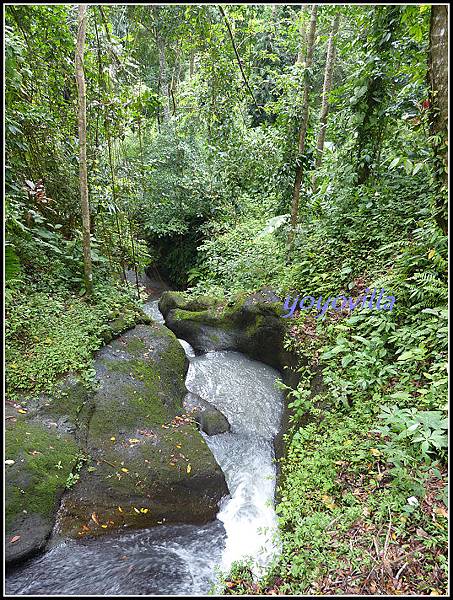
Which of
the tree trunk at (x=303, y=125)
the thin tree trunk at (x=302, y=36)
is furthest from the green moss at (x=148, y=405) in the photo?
the thin tree trunk at (x=302, y=36)

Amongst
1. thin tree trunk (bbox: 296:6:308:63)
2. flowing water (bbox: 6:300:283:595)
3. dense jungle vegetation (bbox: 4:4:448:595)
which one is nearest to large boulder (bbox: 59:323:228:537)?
flowing water (bbox: 6:300:283:595)

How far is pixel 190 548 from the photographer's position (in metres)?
3.71

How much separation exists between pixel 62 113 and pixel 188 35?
2.82 meters

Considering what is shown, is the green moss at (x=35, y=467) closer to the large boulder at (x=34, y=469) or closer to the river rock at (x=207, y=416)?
the large boulder at (x=34, y=469)

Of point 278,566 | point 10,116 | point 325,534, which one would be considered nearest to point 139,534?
point 278,566

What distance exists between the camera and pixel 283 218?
7609mm

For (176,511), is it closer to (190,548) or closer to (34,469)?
(190,548)

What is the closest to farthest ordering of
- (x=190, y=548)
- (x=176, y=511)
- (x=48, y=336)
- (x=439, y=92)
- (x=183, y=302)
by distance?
(x=439, y=92) < (x=190, y=548) < (x=176, y=511) < (x=48, y=336) < (x=183, y=302)

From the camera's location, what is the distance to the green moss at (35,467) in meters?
3.36

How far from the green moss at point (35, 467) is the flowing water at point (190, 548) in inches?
18.3

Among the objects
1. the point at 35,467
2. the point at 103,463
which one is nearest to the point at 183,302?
the point at 103,463

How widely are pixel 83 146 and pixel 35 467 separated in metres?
4.43

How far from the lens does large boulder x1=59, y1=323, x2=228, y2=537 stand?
12.3ft

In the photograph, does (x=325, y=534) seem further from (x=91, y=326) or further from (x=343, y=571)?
(x=91, y=326)
